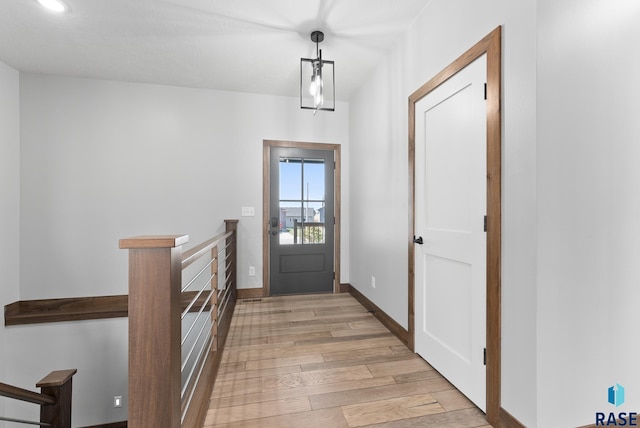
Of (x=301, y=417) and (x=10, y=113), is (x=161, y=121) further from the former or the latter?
(x=301, y=417)

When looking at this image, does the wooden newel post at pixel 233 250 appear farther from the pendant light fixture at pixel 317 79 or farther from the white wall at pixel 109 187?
the pendant light fixture at pixel 317 79

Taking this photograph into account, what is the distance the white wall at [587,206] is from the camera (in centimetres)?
121

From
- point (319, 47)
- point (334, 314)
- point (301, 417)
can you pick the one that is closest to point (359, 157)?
point (319, 47)

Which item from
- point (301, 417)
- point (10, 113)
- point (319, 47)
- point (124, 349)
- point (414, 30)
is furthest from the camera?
point (124, 349)

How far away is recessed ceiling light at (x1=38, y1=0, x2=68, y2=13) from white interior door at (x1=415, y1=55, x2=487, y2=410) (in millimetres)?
2755

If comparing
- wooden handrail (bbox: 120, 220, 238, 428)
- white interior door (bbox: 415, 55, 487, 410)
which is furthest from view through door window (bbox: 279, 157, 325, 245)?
wooden handrail (bbox: 120, 220, 238, 428)

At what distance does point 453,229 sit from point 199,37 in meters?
2.64

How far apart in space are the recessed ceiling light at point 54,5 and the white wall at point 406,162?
264 centimetres

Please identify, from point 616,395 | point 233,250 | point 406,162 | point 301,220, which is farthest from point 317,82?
point 616,395

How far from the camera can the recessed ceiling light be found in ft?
6.57

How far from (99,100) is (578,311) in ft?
15.1

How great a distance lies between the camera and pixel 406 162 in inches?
91.8

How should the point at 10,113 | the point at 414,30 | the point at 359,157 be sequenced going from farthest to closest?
the point at 359,157 → the point at 10,113 → the point at 414,30

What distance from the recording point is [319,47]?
104 inches
